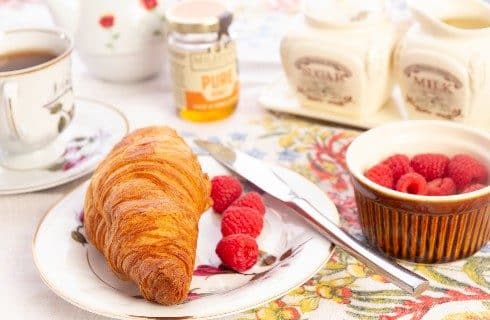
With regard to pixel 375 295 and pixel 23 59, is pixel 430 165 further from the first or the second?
pixel 23 59

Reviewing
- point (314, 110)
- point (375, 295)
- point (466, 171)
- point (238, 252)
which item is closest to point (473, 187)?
point (466, 171)

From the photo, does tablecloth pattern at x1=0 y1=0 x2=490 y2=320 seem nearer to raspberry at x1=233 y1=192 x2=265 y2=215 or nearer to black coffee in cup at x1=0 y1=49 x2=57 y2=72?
raspberry at x1=233 y1=192 x2=265 y2=215

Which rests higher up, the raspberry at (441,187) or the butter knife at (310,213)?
the raspberry at (441,187)

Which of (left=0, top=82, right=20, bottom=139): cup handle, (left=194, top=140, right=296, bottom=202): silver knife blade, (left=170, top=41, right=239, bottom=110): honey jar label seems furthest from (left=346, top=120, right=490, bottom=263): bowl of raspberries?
(left=0, top=82, right=20, bottom=139): cup handle

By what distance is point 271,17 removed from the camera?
148 cm

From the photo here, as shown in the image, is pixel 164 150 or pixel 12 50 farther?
pixel 12 50

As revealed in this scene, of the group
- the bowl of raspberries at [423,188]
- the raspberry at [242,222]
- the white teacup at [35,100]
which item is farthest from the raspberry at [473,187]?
the white teacup at [35,100]

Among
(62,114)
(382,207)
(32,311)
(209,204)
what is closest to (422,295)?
(382,207)

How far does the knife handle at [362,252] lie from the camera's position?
75 cm

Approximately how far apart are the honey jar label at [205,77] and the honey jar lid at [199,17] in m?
0.03

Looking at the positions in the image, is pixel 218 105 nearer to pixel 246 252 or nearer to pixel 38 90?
pixel 38 90

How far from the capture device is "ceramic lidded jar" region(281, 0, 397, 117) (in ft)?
3.38

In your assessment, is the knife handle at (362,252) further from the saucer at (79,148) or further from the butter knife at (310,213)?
the saucer at (79,148)

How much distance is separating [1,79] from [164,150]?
0.26 meters
